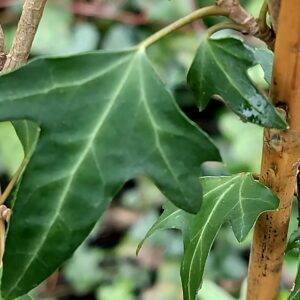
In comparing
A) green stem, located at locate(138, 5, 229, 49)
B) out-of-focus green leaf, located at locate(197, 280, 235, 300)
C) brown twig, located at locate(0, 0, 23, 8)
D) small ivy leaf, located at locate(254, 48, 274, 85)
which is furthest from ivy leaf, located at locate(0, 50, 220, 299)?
brown twig, located at locate(0, 0, 23, 8)

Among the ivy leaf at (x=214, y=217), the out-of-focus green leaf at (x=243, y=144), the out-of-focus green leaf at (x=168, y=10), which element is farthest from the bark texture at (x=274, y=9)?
the out-of-focus green leaf at (x=168, y=10)

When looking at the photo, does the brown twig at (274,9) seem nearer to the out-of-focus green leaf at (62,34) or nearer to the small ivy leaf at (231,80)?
the small ivy leaf at (231,80)

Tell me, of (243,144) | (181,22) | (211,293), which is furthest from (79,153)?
(243,144)

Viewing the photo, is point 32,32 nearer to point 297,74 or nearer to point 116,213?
point 297,74

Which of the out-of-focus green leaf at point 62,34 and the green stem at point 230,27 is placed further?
the out-of-focus green leaf at point 62,34

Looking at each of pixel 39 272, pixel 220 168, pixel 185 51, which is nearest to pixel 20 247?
pixel 39 272
